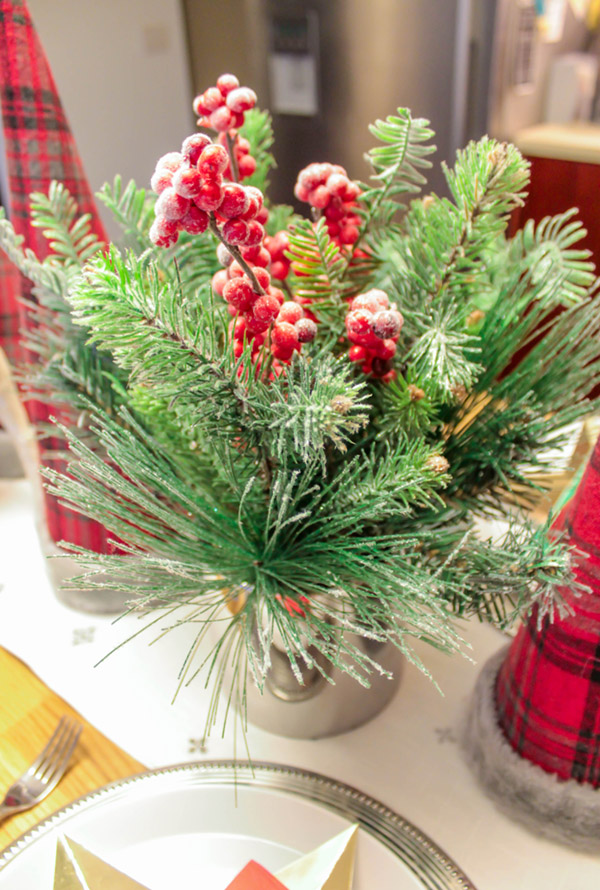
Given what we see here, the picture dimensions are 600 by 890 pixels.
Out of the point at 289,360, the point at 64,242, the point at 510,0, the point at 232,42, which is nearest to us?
the point at 289,360

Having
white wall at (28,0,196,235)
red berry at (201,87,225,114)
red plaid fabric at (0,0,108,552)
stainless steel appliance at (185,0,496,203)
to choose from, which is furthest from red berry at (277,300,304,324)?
white wall at (28,0,196,235)

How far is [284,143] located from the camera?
1736mm

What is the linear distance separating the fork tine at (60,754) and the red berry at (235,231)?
32 centimetres

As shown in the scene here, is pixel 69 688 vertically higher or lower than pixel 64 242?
lower

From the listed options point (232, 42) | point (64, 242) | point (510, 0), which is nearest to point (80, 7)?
point (232, 42)

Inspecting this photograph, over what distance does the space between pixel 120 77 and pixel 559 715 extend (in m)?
2.05

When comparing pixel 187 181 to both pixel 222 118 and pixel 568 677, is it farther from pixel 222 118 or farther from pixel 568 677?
pixel 568 677

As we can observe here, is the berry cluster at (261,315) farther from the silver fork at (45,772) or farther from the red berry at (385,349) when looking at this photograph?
the silver fork at (45,772)

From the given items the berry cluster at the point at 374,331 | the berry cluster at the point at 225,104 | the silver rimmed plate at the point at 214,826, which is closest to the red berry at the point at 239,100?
the berry cluster at the point at 225,104

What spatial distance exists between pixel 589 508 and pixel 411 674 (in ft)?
0.68

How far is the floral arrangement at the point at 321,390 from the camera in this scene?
277 millimetres

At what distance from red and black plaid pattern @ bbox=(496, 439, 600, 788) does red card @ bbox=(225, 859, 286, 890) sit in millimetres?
144

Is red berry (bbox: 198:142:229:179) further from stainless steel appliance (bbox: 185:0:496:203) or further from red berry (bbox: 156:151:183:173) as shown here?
stainless steel appliance (bbox: 185:0:496:203)

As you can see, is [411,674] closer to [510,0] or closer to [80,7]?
[510,0]
